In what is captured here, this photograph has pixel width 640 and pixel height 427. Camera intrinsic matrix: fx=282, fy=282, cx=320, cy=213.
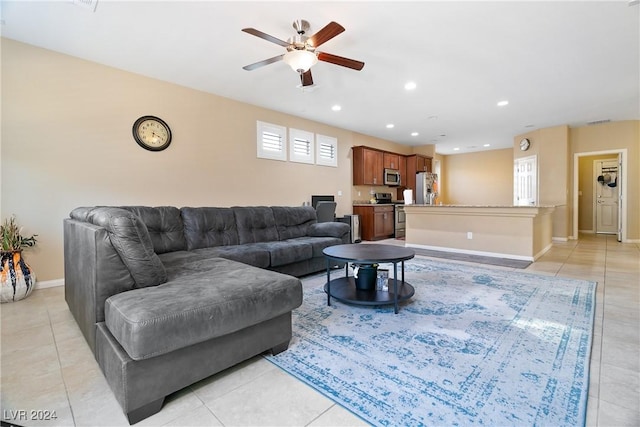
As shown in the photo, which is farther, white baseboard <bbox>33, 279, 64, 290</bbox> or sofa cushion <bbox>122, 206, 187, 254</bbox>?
white baseboard <bbox>33, 279, 64, 290</bbox>

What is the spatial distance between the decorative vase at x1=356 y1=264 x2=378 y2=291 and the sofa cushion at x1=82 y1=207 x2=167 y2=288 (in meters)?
1.70

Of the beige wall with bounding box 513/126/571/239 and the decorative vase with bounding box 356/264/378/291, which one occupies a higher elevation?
the beige wall with bounding box 513/126/571/239

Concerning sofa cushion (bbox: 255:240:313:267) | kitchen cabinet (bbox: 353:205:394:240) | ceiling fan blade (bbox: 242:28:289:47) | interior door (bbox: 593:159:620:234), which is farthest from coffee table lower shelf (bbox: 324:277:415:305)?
interior door (bbox: 593:159:620:234)

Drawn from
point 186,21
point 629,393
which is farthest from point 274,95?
point 629,393

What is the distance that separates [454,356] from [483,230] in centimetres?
388

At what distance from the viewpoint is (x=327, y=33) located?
7.84 ft

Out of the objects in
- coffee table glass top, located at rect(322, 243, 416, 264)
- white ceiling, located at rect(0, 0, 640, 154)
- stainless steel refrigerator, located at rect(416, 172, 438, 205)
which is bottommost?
coffee table glass top, located at rect(322, 243, 416, 264)

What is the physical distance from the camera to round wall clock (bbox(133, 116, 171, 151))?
3.83 meters

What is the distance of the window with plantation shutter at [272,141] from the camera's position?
5.18 metres

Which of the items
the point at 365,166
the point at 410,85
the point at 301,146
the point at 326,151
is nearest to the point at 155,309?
the point at 410,85

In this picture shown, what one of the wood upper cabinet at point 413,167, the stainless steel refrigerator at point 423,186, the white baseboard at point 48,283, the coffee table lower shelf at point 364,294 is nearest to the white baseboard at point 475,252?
the stainless steel refrigerator at point 423,186

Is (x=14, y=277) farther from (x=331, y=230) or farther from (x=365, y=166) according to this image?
(x=365, y=166)

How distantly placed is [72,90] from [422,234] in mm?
5908

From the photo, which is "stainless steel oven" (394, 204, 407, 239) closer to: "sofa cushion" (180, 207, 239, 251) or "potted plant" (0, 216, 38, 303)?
"sofa cushion" (180, 207, 239, 251)
